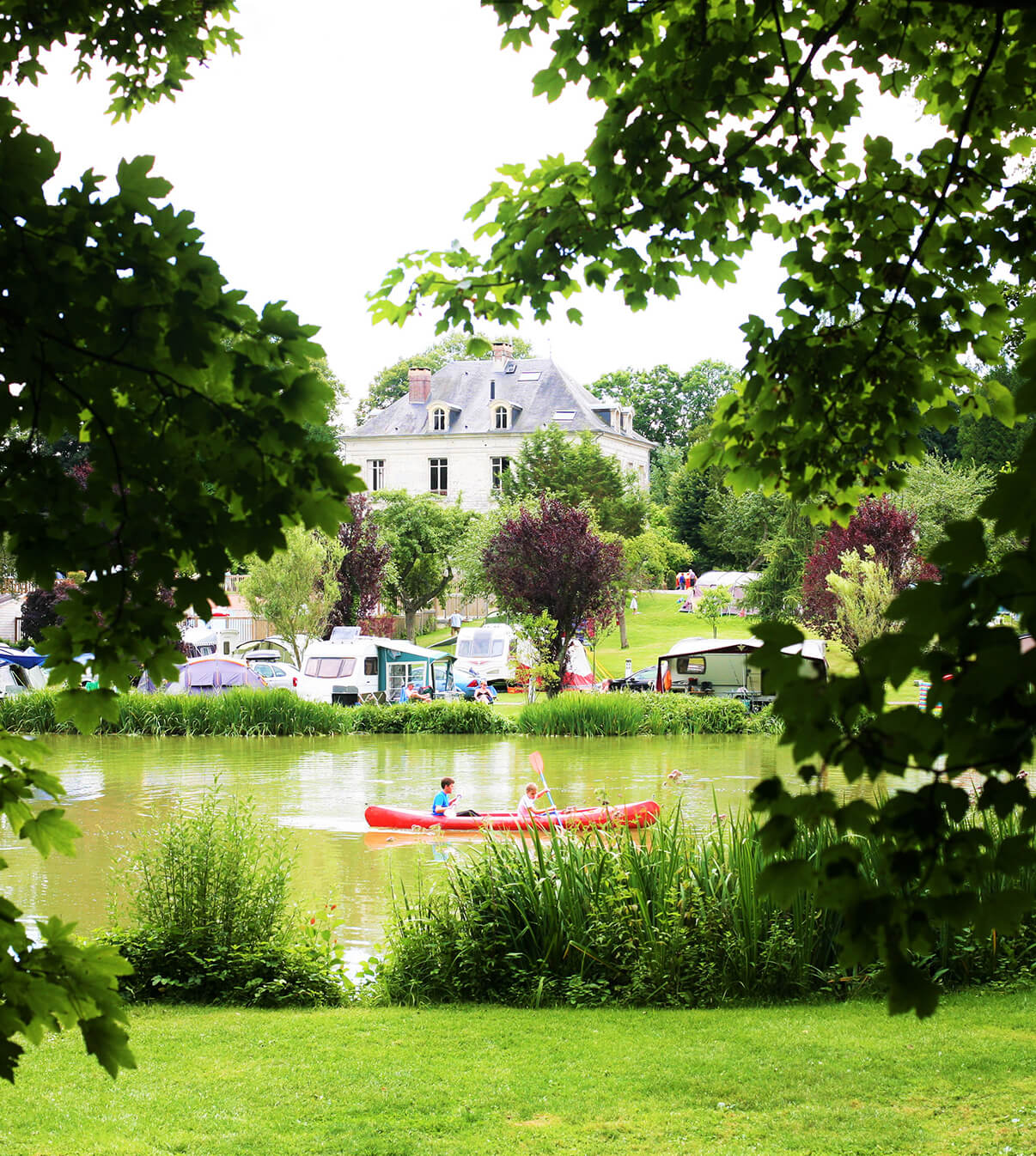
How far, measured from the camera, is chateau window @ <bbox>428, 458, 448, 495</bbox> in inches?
2386

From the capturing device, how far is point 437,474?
60875mm

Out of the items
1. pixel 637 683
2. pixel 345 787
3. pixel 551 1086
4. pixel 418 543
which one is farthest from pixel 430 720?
pixel 551 1086

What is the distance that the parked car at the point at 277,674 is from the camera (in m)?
32.5

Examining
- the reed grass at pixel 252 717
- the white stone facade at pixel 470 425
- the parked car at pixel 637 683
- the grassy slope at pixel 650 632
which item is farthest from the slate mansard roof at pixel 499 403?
the reed grass at pixel 252 717

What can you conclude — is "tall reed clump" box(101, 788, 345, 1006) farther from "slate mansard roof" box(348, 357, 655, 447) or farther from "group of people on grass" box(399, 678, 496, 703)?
"slate mansard roof" box(348, 357, 655, 447)

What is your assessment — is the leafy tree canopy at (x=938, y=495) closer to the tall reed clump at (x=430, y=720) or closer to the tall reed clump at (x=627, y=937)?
the tall reed clump at (x=430, y=720)

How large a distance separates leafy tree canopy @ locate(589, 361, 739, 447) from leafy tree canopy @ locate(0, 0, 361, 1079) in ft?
263

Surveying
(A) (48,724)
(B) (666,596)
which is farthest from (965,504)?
(A) (48,724)

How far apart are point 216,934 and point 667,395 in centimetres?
7712

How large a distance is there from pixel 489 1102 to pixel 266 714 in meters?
→ 22.3

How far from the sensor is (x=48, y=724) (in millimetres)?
27078

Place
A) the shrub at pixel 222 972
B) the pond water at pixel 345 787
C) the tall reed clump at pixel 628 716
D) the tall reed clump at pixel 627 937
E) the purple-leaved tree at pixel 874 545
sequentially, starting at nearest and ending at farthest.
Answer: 1. the tall reed clump at pixel 627 937
2. the shrub at pixel 222 972
3. the pond water at pixel 345 787
4. the tall reed clump at pixel 628 716
5. the purple-leaved tree at pixel 874 545

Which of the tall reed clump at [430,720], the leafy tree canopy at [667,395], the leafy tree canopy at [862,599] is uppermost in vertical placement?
the leafy tree canopy at [667,395]

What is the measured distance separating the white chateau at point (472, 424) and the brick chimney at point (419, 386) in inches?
1.8
